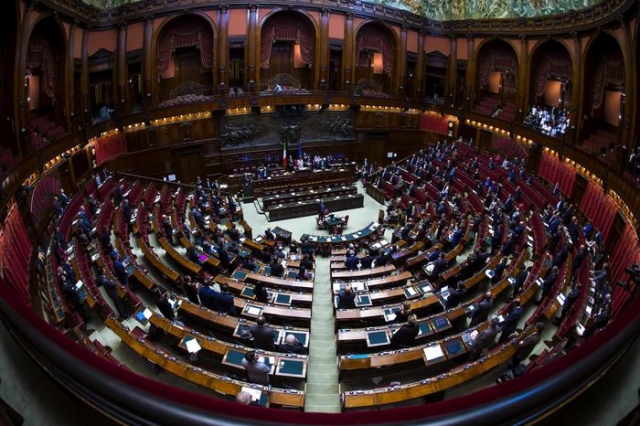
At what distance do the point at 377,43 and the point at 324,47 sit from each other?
145 inches

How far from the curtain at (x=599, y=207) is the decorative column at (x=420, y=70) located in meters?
12.6

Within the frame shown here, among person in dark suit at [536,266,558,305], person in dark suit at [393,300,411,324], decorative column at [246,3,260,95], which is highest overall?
decorative column at [246,3,260,95]

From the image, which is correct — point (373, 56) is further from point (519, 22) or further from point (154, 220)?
point (154, 220)

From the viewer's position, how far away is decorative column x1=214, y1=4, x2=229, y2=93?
69.1ft

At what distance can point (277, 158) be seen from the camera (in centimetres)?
2344

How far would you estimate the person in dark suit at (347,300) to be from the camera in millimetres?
9266

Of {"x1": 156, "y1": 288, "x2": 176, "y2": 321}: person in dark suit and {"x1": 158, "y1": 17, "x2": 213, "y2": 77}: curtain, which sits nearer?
{"x1": 156, "y1": 288, "x2": 176, "y2": 321}: person in dark suit

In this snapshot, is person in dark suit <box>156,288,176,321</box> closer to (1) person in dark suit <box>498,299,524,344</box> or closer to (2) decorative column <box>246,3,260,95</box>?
(1) person in dark suit <box>498,299,524,344</box>

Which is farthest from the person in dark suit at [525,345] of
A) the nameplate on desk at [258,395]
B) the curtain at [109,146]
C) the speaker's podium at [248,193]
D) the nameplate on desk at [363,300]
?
the curtain at [109,146]

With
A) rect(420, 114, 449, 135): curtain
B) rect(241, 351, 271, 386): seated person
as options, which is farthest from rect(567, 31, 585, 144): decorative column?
rect(241, 351, 271, 386): seated person

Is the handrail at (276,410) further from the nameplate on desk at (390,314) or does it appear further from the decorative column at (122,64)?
the decorative column at (122,64)

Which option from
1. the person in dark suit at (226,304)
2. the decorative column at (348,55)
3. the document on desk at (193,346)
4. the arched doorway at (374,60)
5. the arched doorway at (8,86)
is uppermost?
the arched doorway at (374,60)

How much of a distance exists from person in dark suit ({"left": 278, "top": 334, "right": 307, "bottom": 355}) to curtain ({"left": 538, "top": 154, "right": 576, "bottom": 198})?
14594mm

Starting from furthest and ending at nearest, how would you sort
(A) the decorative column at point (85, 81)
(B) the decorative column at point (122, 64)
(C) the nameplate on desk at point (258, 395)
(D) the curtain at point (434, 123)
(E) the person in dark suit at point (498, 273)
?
(D) the curtain at point (434, 123), (B) the decorative column at point (122, 64), (A) the decorative column at point (85, 81), (E) the person in dark suit at point (498, 273), (C) the nameplate on desk at point (258, 395)
